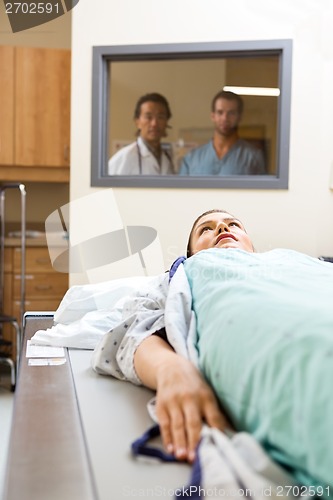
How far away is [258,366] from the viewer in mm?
1043

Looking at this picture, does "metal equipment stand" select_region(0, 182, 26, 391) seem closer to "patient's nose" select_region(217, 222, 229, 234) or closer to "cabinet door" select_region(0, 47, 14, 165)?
"cabinet door" select_region(0, 47, 14, 165)

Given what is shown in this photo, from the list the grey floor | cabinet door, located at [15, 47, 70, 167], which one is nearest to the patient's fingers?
the grey floor

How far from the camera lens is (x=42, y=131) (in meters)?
4.25

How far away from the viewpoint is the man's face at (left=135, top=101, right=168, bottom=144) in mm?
3934

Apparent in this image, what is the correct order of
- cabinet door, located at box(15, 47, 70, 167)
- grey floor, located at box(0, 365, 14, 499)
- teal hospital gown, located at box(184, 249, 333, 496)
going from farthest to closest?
cabinet door, located at box(15, 47, 70, 167) → grey floor, located at box(0, 365, 14, 499) → teal hospital gown, located at box(184, 249, 333, 496)

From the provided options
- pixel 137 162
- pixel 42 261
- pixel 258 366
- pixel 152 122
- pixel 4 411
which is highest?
pixel 152 122

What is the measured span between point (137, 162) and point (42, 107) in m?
0.90

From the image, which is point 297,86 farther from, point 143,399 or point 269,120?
point 143,399

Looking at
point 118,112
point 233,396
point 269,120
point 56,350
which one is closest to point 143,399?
point 233,396

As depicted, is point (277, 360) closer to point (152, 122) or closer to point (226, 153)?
point (226, 153)

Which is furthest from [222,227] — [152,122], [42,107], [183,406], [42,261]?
[42,107]

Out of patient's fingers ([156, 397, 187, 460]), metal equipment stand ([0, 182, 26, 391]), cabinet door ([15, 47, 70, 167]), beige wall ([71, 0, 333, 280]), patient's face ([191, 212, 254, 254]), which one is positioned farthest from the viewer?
cabinet door ([15, 47, 70, 167])

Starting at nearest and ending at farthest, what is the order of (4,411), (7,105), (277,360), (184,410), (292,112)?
(277,360) → (184,410) → (4,411) → (292,112) → (7,105)

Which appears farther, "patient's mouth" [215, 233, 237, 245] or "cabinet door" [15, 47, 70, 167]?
"cabinet door" [15, 47, 70, 167]
